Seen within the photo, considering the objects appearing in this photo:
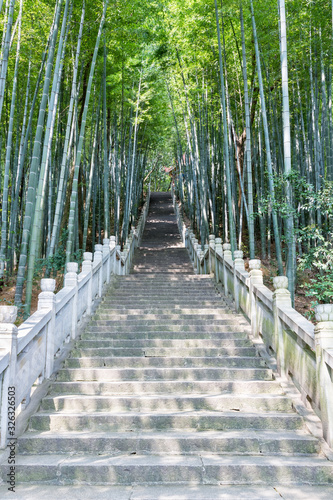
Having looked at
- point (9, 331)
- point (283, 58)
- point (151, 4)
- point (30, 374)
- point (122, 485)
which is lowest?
point (122, 485)

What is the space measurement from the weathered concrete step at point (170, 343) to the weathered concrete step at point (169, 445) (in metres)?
1.52

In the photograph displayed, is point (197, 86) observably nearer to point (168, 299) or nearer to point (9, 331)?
point (168, 299)

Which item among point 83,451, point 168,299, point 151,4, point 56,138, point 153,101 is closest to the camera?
point 83,451

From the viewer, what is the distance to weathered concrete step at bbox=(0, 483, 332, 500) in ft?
6.65

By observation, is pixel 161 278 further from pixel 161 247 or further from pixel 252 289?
pixel 161 247

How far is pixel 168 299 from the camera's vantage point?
19.3 ft

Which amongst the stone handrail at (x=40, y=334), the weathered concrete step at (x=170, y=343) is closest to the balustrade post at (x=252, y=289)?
the weathered concrete step at (x=170, y=343)

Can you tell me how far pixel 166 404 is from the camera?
2.90 meters

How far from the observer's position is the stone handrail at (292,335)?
8.06 ft

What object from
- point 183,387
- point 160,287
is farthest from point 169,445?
point 160,287

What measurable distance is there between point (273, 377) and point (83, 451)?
1.71 metres

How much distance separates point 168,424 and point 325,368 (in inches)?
44.3

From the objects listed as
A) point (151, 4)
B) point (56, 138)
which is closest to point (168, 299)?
point (56, 138)

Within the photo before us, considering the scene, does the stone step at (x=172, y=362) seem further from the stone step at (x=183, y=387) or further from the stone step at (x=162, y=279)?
the stone step at (x=162, y=279)
